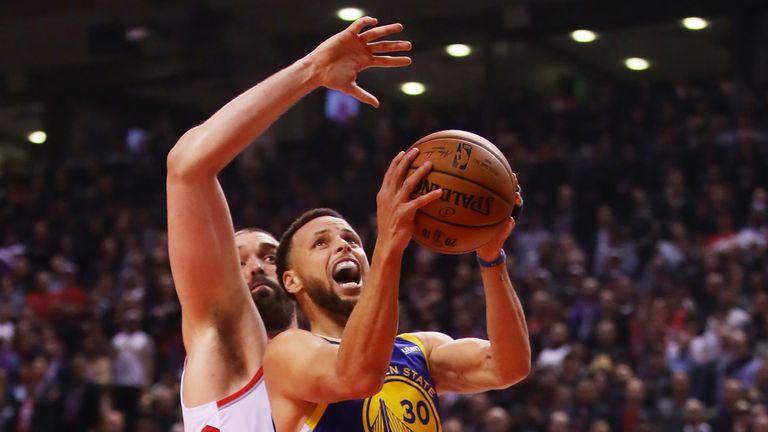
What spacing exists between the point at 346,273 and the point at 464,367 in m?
0.49

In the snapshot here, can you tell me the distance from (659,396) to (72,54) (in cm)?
1348

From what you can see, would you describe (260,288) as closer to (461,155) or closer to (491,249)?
(491,249)

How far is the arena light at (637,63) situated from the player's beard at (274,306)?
13.3m

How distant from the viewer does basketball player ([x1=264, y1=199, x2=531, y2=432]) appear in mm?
2943

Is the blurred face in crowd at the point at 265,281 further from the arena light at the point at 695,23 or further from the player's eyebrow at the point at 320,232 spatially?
the arena light at the point at 695,23

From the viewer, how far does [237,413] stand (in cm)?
338

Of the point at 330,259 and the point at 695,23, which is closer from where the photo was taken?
the point at 330,259

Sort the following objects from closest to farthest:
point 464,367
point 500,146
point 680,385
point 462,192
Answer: point 462,192, point 464,367, point 680,385, point 500,146

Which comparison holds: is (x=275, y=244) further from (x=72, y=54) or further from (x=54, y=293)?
(x=72, y=54)

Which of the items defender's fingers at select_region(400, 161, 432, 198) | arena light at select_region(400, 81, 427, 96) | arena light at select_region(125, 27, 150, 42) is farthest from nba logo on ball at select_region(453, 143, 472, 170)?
arena light at select_region(125, 27, 150, 42)

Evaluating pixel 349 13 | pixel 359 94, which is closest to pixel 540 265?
pixel 349 13

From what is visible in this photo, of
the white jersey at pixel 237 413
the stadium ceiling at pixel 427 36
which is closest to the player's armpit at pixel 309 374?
the white jersey at pixel 237 413

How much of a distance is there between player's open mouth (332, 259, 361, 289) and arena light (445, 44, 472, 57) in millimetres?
14411

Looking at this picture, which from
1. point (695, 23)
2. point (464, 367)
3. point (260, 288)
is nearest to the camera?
point (464, 367)
